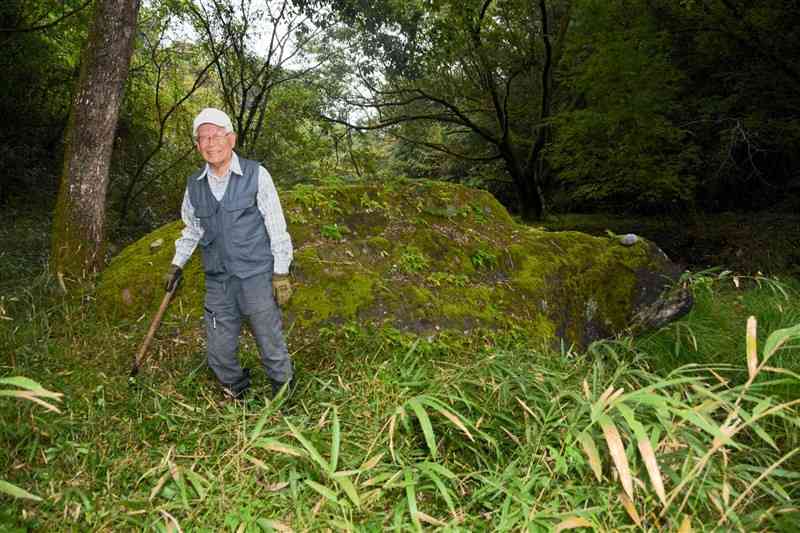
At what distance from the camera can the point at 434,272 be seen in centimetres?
417

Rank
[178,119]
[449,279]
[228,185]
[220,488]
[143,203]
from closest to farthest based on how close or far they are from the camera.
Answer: [220,488] → [228,185] → [449,279] → [143,203] → [178,119]

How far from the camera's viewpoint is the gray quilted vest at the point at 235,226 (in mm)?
2844

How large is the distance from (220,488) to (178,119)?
11780mm

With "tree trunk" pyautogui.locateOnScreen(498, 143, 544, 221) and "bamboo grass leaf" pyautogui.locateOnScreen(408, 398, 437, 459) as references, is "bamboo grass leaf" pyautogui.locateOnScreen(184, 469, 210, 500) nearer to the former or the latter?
"bamboo grass leaf" pyautogui.locateOnScreen(408, 398, 437, 459)

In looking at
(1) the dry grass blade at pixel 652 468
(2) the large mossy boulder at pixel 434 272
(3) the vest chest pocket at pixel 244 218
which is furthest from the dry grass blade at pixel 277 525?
(2) the large mossy boulder at pixel 434 272

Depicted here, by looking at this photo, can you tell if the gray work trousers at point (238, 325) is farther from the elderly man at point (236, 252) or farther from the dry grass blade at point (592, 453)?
the dry grass blade at point (592, 453)

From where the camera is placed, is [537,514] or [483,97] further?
[483,97]

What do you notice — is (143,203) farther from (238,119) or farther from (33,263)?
(33,263)

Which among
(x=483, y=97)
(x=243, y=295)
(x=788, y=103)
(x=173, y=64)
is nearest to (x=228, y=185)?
(x=243, y=295)

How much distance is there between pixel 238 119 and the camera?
432 inches

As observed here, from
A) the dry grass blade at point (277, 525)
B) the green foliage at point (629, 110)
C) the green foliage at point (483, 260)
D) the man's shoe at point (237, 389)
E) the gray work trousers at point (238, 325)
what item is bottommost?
the dry grass blade at point (277, 525)

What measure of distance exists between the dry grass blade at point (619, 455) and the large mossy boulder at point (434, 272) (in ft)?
6.13

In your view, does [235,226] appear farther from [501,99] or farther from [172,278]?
[501,99]

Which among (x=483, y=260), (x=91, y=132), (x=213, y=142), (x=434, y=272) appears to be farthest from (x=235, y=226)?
(x=91, y=132)
